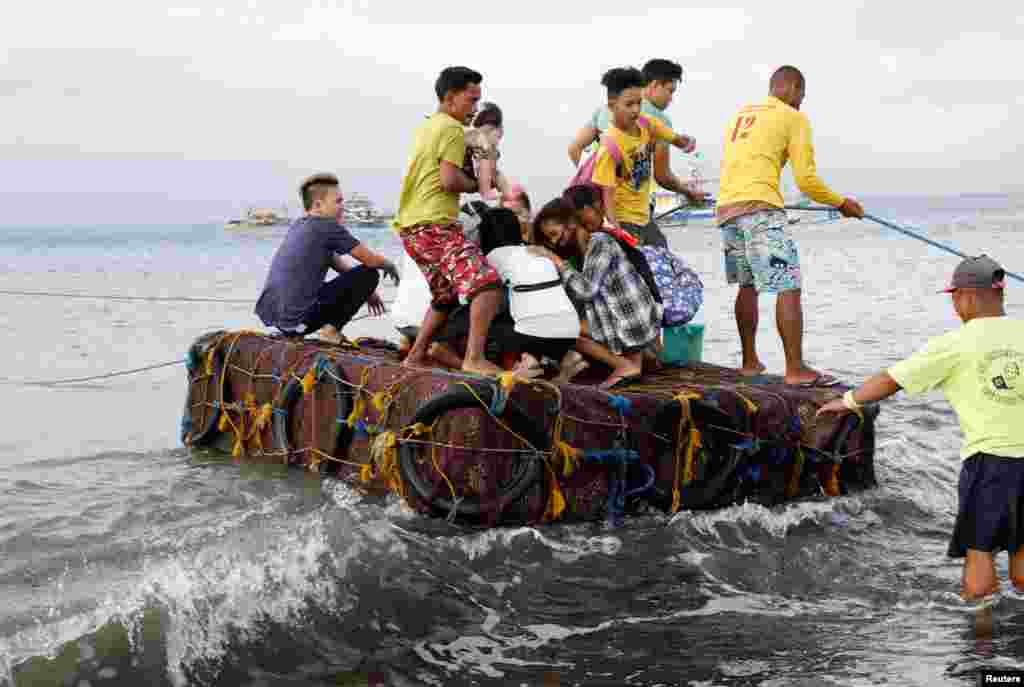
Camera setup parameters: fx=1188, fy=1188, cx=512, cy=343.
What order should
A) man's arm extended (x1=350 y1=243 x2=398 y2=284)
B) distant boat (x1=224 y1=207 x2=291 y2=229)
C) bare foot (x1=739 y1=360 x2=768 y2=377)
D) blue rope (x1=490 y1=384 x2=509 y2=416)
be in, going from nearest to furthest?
blue rope (x1=490 y1=384 x2=509 y2=416) < bare foot (x1=739 y1=360 x2=768 y2=377) < man's arm extended (x1=350 y1=243 x2=398 y2=284) < distant boat (x1=224 y1=207 x2=291 y2=229)

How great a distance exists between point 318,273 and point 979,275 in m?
4.75

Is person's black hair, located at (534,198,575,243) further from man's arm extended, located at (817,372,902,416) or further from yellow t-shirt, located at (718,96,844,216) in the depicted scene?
man's arm extended, located at (817,372,902,416)

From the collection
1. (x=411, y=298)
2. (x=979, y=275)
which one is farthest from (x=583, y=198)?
(x=979, y=275)

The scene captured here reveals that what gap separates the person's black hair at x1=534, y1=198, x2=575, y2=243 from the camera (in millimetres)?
6879

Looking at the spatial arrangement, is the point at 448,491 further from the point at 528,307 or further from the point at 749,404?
the point at 749,404

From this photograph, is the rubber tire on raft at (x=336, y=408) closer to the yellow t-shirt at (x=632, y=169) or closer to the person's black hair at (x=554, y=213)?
the person's black hair at (x=554, y=213)

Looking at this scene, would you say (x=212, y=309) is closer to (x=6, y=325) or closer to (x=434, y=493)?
(x=6, y=325)

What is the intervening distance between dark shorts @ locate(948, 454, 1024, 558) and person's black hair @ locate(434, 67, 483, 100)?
3.33m

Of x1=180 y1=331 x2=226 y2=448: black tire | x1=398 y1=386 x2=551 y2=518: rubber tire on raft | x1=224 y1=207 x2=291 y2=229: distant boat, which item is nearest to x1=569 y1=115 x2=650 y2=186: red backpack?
x1=398 y1=386 x2=551 y2=518: rubber tire on raft

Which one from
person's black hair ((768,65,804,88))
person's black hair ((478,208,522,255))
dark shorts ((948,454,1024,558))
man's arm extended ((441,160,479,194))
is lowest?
dark shorts ((948,454,1024,558))

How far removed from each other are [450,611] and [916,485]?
12.7 feet

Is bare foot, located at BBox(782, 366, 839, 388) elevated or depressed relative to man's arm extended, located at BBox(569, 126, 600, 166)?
depressed

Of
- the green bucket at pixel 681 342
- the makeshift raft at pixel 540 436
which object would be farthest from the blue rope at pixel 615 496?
the green bucket at pixel 681 342

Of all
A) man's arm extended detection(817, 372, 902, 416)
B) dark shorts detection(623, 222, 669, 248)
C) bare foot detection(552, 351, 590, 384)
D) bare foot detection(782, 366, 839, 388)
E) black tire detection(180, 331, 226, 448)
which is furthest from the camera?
black tire detection(180, 331, 226, 448)
